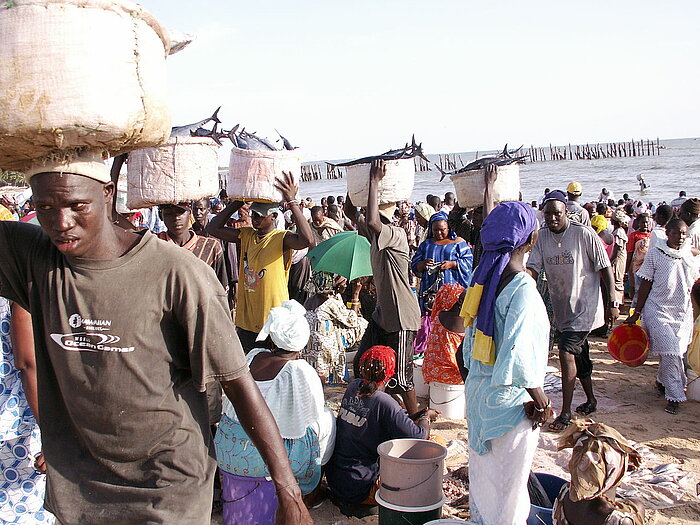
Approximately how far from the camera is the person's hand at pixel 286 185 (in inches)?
176

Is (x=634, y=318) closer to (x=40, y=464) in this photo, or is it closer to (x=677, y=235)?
(x=677, y=235)

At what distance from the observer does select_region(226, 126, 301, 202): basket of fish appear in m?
4.43

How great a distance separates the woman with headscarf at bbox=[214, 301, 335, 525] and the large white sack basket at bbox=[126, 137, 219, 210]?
1.03 meters

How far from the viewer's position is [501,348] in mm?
3199

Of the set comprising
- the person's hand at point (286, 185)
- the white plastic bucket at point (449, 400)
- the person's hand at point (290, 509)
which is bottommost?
the white plastic bucket at point (449, 400)

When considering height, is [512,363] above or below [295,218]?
below

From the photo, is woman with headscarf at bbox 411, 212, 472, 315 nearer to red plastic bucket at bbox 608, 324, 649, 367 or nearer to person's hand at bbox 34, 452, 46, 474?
red plastic bucket at bbox 608, 324, 649, 367

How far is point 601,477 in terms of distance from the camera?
2748mm

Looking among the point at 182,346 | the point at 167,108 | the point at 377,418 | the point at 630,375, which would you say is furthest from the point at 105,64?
the point at 630,375

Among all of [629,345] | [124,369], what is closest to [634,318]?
[629,345]

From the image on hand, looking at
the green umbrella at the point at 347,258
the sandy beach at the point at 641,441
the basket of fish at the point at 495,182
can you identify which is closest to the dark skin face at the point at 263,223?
the green umbrella at the point at 347,258

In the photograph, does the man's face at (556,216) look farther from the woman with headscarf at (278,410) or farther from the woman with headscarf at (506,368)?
the woman with headscarf at (278,410)

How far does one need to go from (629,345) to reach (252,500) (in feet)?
14.5

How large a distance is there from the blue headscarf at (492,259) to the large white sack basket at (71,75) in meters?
2.04
